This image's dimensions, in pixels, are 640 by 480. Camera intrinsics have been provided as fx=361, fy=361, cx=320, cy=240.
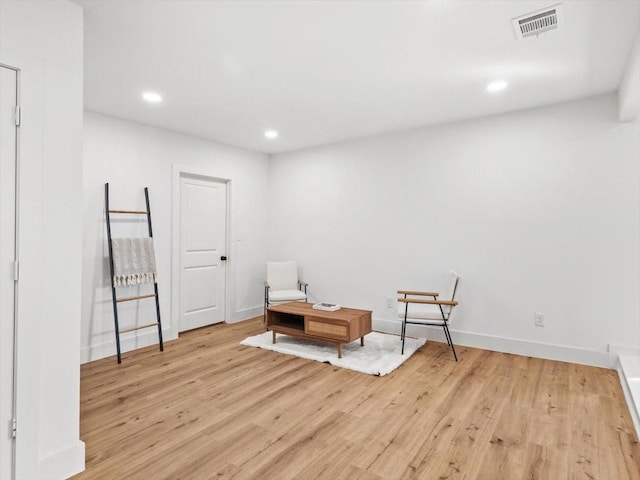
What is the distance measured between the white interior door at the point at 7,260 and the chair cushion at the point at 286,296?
126 inches

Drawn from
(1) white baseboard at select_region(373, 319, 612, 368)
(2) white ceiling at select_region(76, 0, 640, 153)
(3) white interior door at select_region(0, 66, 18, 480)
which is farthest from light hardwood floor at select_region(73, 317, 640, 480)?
(2) white ceiling at select_region(76, 0, 640, 153)

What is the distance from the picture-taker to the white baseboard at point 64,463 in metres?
1.80

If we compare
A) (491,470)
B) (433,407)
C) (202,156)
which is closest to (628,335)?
(433,407)

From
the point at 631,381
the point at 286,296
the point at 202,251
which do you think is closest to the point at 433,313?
the point at 631,381

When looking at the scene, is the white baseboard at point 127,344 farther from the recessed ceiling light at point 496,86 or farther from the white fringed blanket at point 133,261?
the recessed ceiling light at point 496,86

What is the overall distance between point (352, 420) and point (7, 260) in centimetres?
219

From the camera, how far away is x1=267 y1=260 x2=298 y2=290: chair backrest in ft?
17.3

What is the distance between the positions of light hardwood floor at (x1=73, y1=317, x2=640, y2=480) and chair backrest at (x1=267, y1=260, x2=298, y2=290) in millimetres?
1651

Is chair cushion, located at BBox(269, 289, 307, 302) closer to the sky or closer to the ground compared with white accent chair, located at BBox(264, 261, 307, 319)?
closer to the ground

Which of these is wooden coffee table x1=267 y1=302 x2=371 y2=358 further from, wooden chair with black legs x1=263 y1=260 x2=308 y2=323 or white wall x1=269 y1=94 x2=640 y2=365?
white wall x1=269 y1=94 x2=640 y2=365

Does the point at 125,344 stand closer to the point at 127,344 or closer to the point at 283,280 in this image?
the point at 127,344

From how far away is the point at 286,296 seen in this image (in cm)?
485

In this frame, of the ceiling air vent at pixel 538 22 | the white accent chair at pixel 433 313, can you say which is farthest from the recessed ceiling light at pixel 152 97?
the white accent chair at pixel 433 313

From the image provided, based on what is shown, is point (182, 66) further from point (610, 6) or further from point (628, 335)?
point (628, 335)
